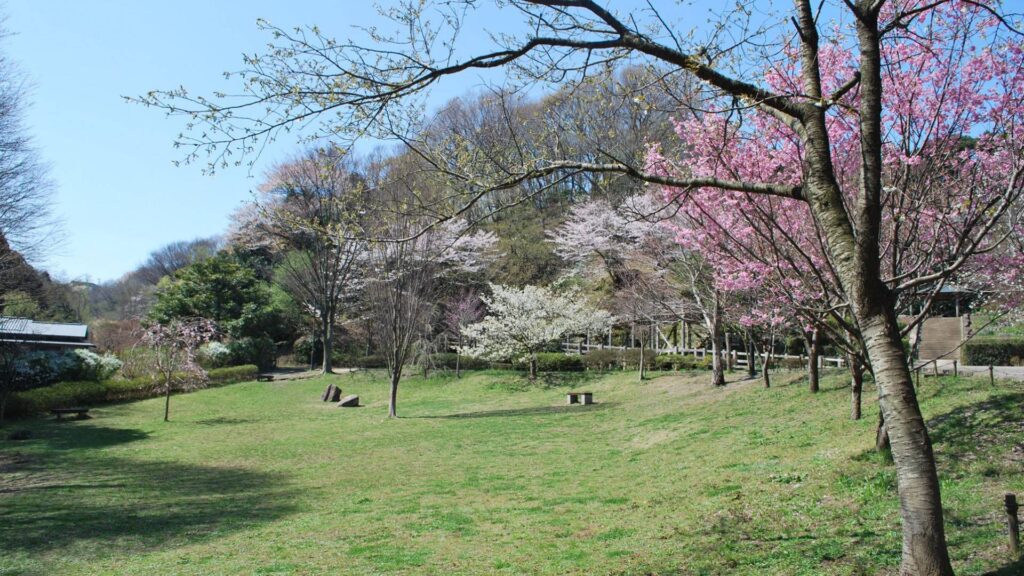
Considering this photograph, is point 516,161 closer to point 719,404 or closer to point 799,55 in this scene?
point 799,55

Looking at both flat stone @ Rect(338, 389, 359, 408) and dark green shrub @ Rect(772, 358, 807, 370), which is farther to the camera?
flat stone @ Rect(338, 389, 359, 408)

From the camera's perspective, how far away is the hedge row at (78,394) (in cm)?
1995

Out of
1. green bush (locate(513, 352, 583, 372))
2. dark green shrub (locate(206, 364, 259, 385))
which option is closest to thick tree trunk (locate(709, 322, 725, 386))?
green bush (locate(513, 352, 583, 372))

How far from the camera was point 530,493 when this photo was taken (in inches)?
365

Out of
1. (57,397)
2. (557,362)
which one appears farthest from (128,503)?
(557,362)

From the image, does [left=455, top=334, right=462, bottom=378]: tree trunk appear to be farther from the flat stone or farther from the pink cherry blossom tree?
the pink cherry blossom tree

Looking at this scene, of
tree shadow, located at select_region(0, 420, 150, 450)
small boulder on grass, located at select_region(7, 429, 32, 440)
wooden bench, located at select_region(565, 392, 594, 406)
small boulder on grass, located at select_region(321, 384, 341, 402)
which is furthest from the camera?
small boulder on grass, located at select_region(321, 384, 341, 402)

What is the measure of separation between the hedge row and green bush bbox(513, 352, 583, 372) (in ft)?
49.0

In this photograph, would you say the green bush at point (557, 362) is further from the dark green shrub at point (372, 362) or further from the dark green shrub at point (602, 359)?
the dark green shrub at point (372, 362)

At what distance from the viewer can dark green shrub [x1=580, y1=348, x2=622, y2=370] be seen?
89.8 feet

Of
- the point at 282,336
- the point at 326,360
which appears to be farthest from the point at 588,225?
the point at 282,336

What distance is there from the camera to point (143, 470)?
12.6m

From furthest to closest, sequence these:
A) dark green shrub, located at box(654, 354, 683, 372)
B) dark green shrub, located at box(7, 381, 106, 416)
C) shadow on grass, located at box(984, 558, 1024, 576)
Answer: dark green shrub, located at box(654, 354, 683, 372)
dark green shrub, located at box(7, 381, 106, 416)
shadow on grass, located at box(984, 558, 1024, 576)

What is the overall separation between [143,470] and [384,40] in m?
11.8
